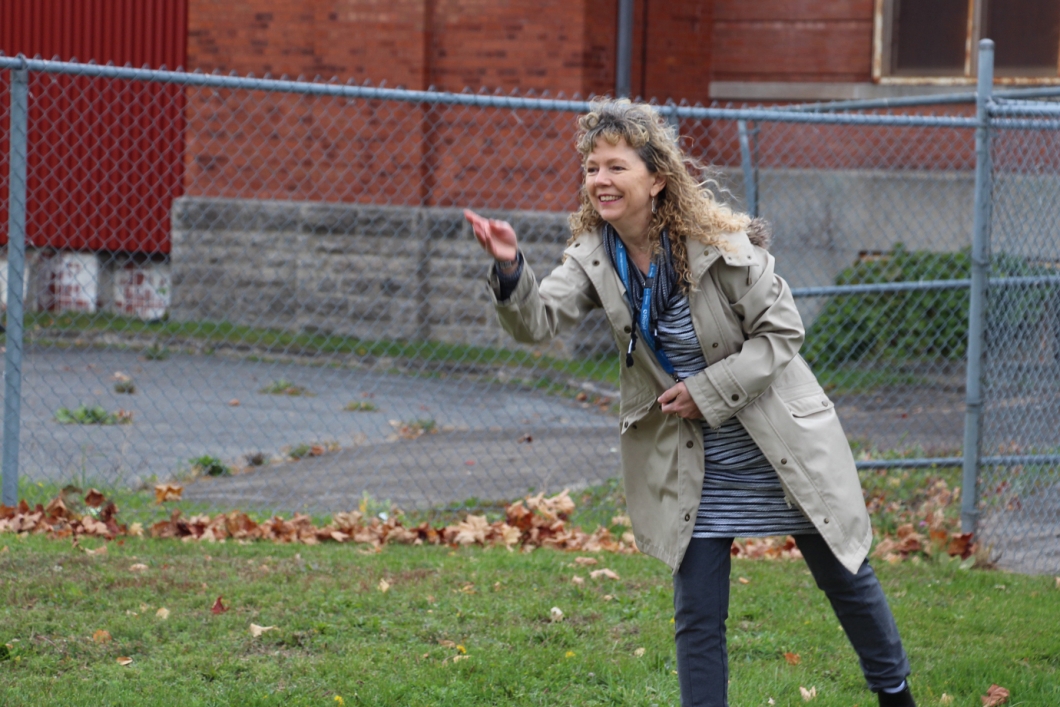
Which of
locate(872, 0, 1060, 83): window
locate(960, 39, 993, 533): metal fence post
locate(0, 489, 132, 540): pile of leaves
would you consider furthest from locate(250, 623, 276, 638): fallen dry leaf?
locate(872, 0, 1060, 83): window

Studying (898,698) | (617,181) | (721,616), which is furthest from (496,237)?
(898,698)

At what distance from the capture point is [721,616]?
3090 mm

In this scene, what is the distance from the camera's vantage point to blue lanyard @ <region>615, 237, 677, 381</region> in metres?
3.12

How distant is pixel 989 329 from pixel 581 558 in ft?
7.22

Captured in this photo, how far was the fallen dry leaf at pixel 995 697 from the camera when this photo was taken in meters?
3.81

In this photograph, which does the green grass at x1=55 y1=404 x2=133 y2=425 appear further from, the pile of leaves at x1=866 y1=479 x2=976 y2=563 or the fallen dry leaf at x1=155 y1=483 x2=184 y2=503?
the pile of leaves at x1=866 y1=479 x2=976 y2=563

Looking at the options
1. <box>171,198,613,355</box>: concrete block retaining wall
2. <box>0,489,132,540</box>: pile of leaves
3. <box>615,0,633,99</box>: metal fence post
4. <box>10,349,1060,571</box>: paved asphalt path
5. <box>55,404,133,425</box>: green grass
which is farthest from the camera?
<box>171,198,613,355</box>: concrete block retaining wall

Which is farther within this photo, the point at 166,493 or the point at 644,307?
the point at 166,493

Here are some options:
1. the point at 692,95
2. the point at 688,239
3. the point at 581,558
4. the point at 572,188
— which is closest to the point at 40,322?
the point at 572,188

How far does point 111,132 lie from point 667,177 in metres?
11.2

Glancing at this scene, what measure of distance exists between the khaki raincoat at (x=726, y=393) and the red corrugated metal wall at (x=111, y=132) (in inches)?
412

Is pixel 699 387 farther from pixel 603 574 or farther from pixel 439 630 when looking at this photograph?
pixel 603 574

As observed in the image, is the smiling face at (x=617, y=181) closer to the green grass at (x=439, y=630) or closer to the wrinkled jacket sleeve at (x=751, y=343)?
the wrinkled jacket sleeve at (x=751, y=343)

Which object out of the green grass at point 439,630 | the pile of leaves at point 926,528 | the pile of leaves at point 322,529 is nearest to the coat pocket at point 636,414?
the green grass at point 439,630
